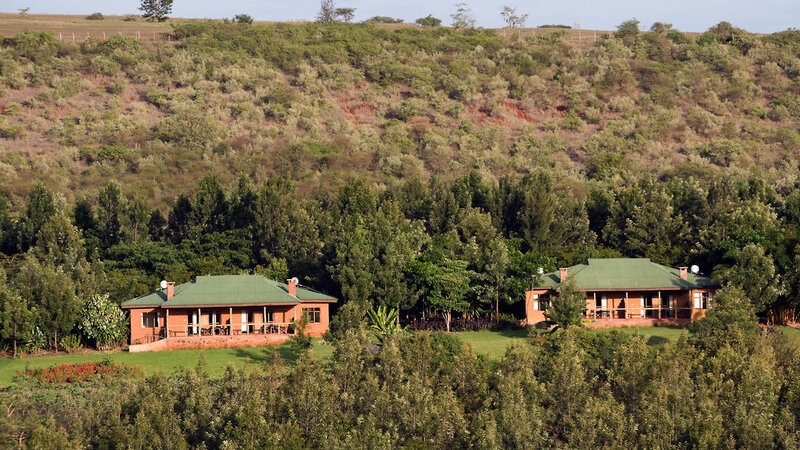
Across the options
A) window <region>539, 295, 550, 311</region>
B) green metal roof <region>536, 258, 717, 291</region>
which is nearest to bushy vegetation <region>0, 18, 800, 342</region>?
window <region>539, 295, 550, 311</region>

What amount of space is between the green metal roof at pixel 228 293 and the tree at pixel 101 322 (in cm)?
103

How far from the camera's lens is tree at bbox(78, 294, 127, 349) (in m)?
48.8

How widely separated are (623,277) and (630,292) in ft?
3.19

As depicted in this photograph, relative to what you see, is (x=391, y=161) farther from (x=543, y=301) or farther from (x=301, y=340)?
(x=301, y=340)

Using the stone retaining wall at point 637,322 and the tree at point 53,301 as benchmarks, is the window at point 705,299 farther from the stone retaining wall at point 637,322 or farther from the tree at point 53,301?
the tree at point 53,301

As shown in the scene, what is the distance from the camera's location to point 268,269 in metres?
57.1

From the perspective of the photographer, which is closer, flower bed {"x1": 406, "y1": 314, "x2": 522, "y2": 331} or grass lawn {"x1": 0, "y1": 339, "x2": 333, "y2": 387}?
grass lawn {"x1": 0, "y1": 339, "x2": 333, "y2": 387}

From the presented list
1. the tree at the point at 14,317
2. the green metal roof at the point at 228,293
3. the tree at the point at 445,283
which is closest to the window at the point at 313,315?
the green metal roof at the point at 228,293

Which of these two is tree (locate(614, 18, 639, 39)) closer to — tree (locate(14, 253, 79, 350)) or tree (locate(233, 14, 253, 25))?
tree (locate(233, 14, 253, 25))

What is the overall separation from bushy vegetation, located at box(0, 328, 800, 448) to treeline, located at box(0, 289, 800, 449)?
55 mm

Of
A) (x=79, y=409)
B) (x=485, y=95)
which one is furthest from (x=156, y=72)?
(x=79, y=409)

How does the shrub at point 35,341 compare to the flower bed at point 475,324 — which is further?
the flower bed at point 475,324

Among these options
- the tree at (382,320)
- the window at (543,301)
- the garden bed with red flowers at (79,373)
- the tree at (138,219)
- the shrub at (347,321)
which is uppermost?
the tree at (138,219)

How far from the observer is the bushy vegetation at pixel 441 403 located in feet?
110
